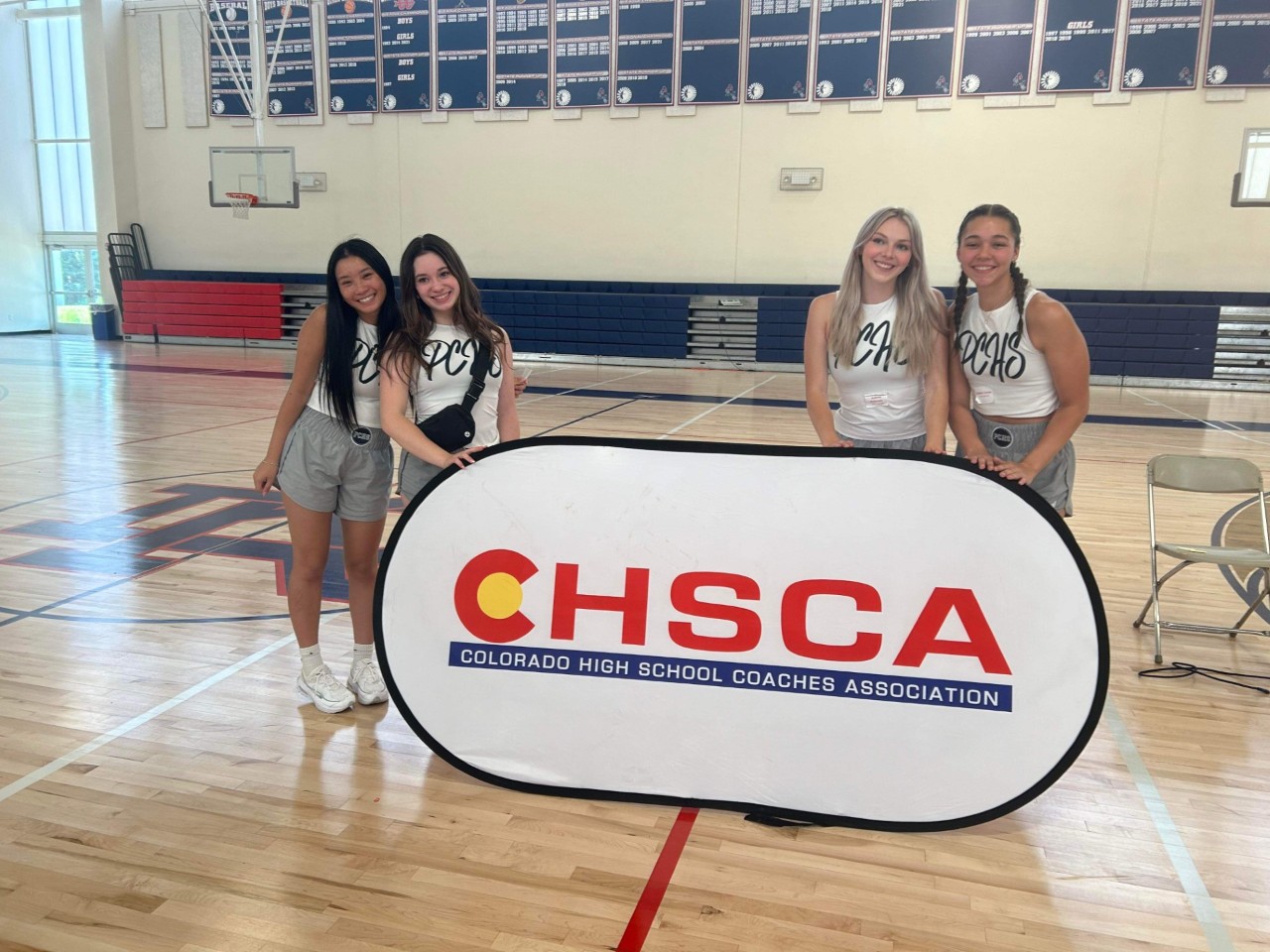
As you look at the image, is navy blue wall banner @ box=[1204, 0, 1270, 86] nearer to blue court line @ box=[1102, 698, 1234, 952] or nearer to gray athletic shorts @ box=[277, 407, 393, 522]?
blue court line @ box=[1102, 698, 1234, 952]

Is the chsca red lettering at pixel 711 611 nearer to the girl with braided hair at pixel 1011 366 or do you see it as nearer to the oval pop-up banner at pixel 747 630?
A: the oval pop-up banner at pixel 747 630

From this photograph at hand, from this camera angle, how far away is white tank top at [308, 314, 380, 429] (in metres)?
2.57

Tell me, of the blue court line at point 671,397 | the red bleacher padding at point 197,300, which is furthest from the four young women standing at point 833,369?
the red bleacher padding at point 197,300

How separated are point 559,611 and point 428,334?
0.84m

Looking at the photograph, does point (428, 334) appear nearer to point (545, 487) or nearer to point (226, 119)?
point (545, 487)

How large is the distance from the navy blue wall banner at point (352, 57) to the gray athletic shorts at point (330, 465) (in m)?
13.8

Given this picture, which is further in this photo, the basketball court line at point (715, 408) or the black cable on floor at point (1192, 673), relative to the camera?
the basketball court line at point (715, 408)

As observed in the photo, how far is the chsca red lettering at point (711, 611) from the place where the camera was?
6.77 feet

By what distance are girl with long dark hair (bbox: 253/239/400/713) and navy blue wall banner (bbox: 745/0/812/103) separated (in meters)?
11.9

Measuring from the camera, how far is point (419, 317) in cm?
246

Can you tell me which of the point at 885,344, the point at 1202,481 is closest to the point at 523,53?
the point at 1202,481

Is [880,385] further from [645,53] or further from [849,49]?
[645,53]

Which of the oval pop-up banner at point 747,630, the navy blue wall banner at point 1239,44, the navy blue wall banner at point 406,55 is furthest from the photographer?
the navy blue wall banner at point 406,55

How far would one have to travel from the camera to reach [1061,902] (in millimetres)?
1951
